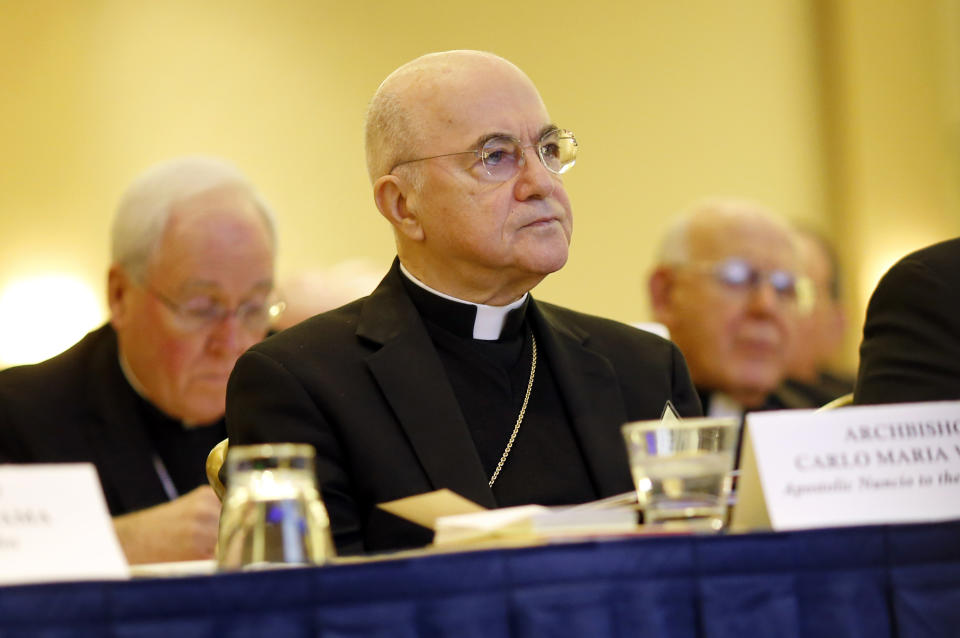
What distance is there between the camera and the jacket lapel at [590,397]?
224 centimetres

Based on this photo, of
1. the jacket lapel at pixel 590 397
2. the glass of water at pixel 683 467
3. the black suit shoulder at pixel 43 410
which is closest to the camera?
the glass of water at pixel 683 467

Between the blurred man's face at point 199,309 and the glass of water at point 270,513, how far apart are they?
7.07 feet

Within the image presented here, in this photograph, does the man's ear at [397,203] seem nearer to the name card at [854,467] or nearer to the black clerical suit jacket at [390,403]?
the black clerical suit jacket at [390,403]

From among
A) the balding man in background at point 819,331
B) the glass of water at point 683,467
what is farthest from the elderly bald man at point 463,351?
the balding man in background at point 819,331

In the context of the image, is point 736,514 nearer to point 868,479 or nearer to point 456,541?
point 868,479

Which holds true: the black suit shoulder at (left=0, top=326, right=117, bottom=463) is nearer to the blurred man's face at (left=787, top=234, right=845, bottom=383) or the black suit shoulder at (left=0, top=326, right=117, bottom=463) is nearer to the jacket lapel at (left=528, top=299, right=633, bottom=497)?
the jacket lapel at (left=528, top=299, right=633, bottom=497)

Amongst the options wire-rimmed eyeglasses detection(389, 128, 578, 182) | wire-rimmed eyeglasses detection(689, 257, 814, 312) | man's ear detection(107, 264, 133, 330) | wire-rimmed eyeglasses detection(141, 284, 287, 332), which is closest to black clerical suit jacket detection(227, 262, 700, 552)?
wire-rimmed eyeglasses detection(389, 128, 578, 182)

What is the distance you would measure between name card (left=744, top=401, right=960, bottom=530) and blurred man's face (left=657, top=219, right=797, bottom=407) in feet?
10.6

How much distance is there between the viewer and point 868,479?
4.13 ft

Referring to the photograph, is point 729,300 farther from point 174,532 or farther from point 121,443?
point 174,532

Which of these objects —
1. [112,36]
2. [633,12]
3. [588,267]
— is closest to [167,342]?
[112,36]

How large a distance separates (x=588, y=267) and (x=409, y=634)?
6.16 m

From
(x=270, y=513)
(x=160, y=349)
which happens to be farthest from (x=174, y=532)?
(x=270, y=513)

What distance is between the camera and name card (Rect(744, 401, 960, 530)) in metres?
1.23
